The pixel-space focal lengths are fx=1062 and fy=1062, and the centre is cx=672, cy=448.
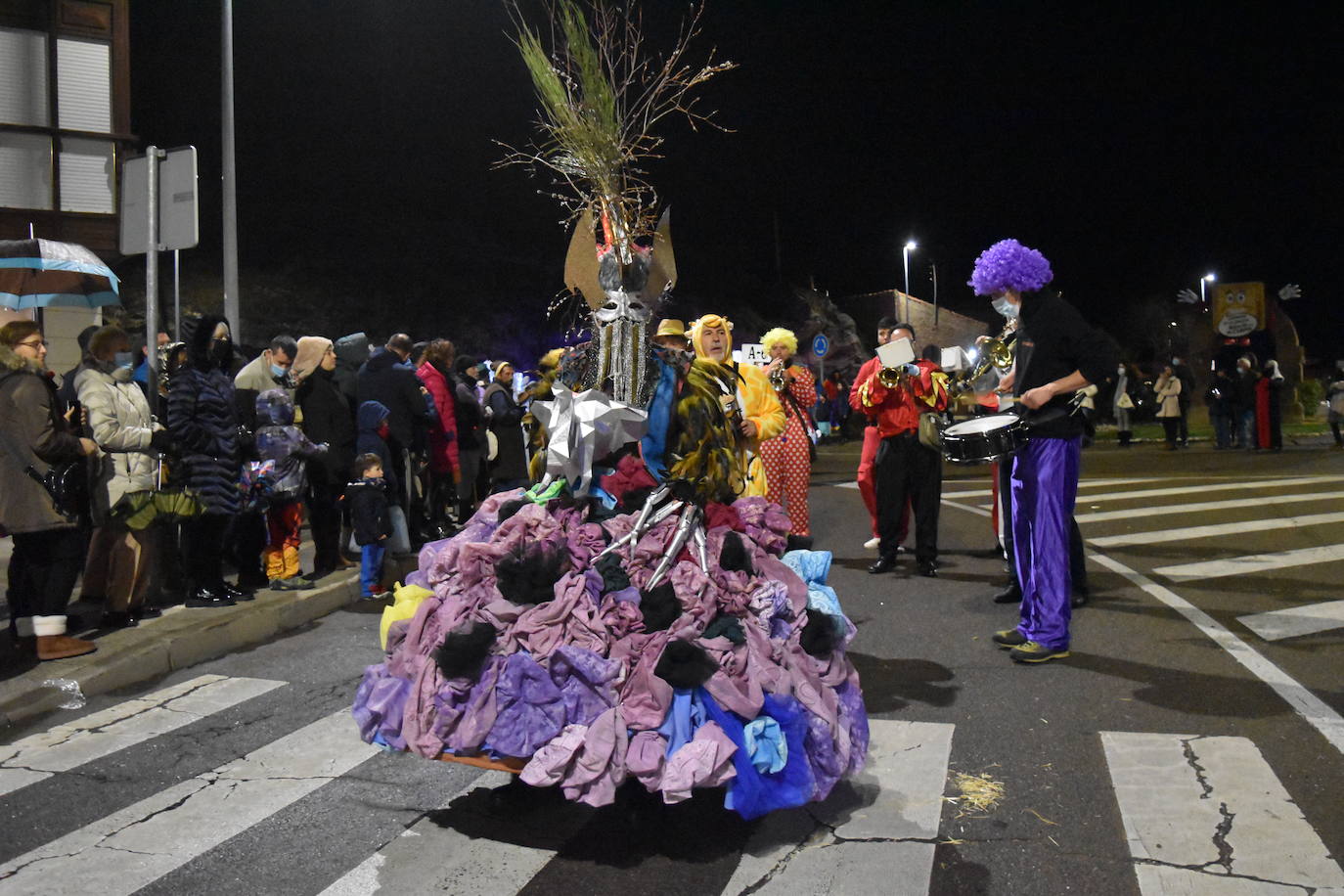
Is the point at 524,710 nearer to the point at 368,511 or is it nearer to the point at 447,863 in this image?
the point at 447,863

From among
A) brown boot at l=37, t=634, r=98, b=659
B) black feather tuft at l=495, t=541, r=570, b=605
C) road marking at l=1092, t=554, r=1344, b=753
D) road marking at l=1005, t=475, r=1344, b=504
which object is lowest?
road marking at l=1092, t=554, r=1344, b=753

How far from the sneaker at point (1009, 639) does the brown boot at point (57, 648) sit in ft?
17.6

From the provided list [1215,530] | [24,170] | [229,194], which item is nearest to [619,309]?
[1215,530]

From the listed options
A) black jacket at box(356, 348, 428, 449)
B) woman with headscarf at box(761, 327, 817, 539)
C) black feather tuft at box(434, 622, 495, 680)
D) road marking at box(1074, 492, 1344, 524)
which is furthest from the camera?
road marking at box(1074, 492, 1344, 524)

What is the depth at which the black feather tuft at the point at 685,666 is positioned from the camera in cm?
338

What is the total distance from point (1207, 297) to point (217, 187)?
50381mm

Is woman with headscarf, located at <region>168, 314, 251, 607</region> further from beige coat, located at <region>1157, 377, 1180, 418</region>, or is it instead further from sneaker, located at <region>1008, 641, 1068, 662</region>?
beige coat, located at <region>1157, 377, 1180, 418</region>

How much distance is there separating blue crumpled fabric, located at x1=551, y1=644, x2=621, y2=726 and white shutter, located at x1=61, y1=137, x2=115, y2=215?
1615cm

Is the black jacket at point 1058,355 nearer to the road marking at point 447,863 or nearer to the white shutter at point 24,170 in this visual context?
the road marking at point 447,863

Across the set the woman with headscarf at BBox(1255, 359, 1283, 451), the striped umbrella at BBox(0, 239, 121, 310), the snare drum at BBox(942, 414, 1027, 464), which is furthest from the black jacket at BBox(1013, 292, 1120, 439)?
the woman with headscarf at BBox(1255, 359, 1283, 451)

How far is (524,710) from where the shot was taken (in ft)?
11.1

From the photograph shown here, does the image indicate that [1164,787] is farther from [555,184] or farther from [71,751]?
[71,751]

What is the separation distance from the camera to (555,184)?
4.40 metres

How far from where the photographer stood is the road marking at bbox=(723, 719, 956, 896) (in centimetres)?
338
